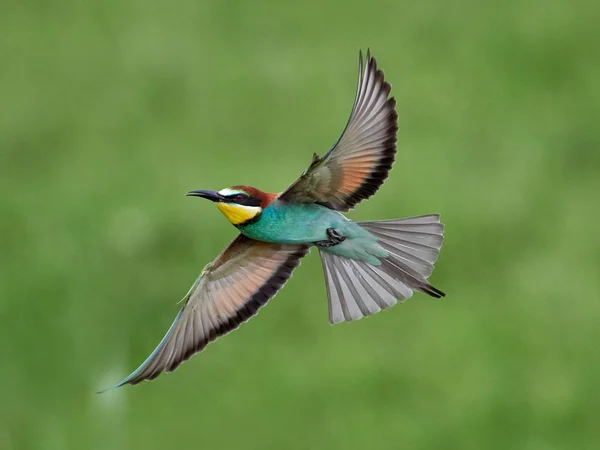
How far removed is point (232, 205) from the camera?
6.50 ft

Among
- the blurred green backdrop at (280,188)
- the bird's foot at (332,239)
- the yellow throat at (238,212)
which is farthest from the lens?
the blurred green backdrop at (280,188)

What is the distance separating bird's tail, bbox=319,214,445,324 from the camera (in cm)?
221

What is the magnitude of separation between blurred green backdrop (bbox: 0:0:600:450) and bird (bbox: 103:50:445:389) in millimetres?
1901

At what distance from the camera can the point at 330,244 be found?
2.14 m

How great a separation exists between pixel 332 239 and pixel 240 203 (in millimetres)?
195

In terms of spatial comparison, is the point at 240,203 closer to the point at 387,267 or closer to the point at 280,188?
the point at 387,267

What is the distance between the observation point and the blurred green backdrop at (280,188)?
4297mm

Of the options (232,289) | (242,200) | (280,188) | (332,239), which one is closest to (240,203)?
(242,200)

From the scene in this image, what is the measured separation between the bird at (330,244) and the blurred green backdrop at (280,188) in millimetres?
1901

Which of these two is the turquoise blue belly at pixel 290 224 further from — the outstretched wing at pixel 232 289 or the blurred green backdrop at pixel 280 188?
the blurred green backdrop at pixel 280 188

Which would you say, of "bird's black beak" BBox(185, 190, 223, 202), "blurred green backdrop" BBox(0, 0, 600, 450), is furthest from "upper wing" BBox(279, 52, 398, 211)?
"blurred green backdrop" BBox(0, 0, 600, 450)


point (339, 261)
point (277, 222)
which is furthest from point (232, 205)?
point (339, 261)

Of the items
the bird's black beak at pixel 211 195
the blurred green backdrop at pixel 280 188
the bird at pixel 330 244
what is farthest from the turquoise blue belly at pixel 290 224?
the blurred green backdrop at pixel 280 188

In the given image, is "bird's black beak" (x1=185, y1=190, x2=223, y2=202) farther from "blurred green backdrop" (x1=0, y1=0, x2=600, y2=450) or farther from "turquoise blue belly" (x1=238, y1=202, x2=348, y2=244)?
"blurred green backdrop" (x1=0, y1=0, x2=600, y2=450)
